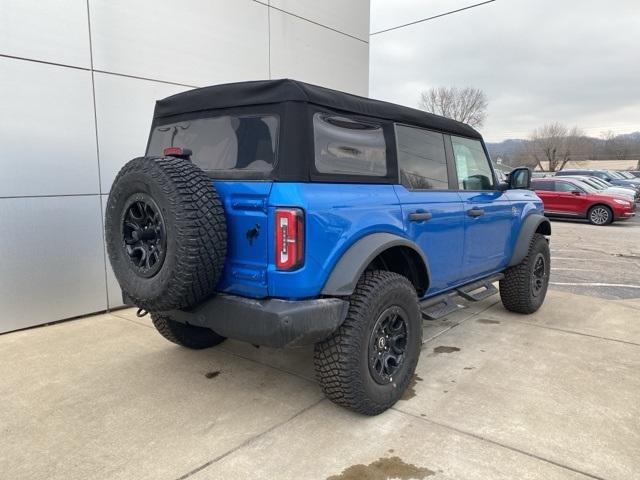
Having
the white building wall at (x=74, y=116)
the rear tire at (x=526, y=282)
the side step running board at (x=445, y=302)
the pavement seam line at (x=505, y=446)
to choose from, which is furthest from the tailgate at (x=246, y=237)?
the rear tire at (x=526, y=282)

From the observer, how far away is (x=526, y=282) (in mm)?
4926

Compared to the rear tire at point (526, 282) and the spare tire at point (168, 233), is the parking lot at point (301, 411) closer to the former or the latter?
the rear tire at point (526, 282)

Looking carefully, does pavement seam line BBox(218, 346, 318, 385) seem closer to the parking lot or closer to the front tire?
the parking lot

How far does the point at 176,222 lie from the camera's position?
7.98ft

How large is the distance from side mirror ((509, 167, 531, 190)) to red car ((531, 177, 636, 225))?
12.3m

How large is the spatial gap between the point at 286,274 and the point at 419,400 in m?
1.43

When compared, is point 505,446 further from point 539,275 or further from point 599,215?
point 599,215

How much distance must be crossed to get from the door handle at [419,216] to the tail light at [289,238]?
1060 mm

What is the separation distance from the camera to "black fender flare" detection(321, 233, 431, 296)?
2.61m

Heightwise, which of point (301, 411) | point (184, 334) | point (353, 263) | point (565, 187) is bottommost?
point (301, 411)

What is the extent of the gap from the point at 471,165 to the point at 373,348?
90.4 inches

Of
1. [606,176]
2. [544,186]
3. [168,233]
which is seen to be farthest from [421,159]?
[606,176]

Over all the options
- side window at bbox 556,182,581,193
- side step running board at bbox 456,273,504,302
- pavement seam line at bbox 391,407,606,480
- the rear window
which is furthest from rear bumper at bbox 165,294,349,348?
side window at bbox 556,182,581,193

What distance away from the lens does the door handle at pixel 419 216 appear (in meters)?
3.22
